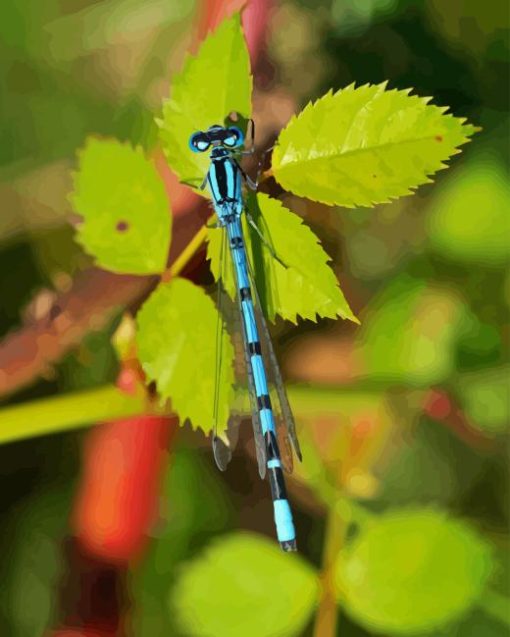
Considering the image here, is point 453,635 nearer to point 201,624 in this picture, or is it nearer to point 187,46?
point 201,624

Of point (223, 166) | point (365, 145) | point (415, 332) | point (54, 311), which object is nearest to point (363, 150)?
point (365, 145)

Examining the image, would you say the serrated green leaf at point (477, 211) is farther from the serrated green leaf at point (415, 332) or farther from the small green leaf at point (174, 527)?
the small green leaf at point (174, 527)

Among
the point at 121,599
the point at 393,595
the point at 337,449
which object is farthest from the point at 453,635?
the point at 121,599

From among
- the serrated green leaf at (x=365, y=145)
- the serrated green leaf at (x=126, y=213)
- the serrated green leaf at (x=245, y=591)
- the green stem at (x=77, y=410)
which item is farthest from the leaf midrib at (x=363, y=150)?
the serrated green leaf at (x=245, y=591)

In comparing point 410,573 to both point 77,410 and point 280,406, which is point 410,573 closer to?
point 280,406

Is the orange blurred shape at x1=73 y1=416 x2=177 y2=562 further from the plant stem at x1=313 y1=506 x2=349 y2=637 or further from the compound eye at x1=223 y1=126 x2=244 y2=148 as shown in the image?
the compound eye at x1=223 y1=126 x2=244 y2=148

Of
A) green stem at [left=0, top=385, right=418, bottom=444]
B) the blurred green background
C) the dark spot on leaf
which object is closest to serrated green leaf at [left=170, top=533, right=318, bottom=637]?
the blurred green background
